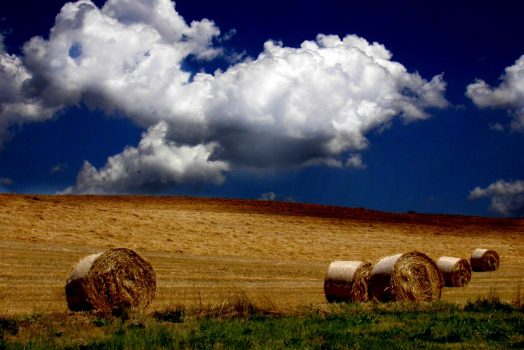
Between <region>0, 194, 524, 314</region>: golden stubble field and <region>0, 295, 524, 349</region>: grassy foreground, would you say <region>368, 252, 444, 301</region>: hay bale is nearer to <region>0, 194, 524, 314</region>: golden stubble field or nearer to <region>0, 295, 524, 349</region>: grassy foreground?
<region>0, 194, 524, 314</region>: golden stubble field

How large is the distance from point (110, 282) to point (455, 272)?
50.3 feet

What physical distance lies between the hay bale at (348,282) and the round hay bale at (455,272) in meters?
8.20

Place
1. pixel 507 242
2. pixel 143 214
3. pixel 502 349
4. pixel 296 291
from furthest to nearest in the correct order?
pixel 507 242 < pixel 143 214 < pixel 296 291 < pixel 502 349

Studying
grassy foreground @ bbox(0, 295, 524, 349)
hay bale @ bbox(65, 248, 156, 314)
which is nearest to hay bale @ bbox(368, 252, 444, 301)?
grassy foreground @ bbox(0, 295, 524, 349)

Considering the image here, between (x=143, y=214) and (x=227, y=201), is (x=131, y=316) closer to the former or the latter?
A: (x=143, y=214)

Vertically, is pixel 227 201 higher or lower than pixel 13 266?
higher

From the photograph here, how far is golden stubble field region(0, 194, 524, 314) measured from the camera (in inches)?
762

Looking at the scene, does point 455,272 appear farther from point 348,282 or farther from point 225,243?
point 225,243

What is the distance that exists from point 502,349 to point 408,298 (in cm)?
831

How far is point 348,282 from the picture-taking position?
17.6 meters

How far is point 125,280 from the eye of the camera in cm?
1644

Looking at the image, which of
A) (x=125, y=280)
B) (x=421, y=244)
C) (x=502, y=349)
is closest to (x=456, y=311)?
(x=502, y=349)

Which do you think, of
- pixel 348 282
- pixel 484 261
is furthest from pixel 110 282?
pixel 484 261

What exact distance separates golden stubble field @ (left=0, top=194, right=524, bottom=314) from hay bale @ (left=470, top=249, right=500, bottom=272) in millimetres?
1260
